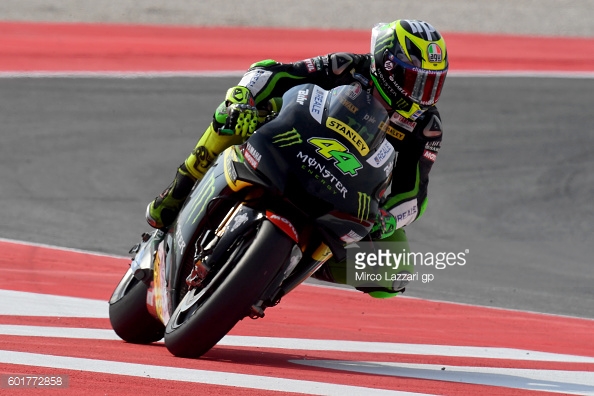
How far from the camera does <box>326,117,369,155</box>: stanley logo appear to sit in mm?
4660

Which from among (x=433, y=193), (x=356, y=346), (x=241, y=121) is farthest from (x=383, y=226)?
(x=433, y=193)

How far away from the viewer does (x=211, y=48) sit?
50.4ft

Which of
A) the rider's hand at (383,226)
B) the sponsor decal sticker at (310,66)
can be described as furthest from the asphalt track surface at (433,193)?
the sponsor decal sticker at (310,66)

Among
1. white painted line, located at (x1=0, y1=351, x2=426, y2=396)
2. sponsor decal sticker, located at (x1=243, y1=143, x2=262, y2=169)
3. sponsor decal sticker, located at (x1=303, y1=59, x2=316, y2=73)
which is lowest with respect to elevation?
white painted line, located at (x1=0, y1=351, x2=426, y2=396)

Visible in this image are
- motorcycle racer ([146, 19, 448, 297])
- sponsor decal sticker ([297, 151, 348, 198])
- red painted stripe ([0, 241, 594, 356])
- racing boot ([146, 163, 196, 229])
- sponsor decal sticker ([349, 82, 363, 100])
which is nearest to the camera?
sponsor decal sticker ([297, 151, 348, 198])

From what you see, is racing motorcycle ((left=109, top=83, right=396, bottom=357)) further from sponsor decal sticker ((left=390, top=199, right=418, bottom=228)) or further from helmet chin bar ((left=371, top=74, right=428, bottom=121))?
sponsor decal sticker ((left=390, top=199, right=418, bottom=228))

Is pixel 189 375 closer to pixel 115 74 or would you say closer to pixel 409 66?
pixel 409 66

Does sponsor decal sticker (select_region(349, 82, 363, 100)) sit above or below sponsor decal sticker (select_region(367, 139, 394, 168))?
above

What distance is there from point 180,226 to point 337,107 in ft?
3.09

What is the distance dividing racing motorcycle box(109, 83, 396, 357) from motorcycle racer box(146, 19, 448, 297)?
213mm

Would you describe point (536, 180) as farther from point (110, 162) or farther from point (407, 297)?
point (110, 162)

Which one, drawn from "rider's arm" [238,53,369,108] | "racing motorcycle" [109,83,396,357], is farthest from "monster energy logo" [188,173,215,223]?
"rider's arm" [238,53,369,108]

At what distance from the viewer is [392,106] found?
5242 millimetres

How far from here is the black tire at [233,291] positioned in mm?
4352
